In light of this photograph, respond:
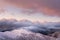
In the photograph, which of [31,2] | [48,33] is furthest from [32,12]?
[48,33]

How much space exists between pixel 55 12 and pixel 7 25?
32.2 inches

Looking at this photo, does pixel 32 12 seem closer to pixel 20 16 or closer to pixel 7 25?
pixel 20 16

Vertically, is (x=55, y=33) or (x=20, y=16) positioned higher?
(x=20, y=16)

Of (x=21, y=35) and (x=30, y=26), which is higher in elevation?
(x=30, y=26)

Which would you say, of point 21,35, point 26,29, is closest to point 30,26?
point 26,29

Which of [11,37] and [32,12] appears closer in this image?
[11,37]

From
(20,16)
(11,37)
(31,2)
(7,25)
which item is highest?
(31,2)

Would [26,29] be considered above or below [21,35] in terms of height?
above

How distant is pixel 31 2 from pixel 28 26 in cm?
39

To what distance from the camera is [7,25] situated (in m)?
1.74

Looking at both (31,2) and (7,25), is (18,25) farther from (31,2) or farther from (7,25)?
(31,2)

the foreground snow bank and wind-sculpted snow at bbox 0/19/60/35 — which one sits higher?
wind-sculpted snow at bbox 0/19/60/35

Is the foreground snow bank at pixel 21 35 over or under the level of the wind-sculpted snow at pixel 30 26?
under

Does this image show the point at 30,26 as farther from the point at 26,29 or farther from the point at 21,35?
the point at 21,35
